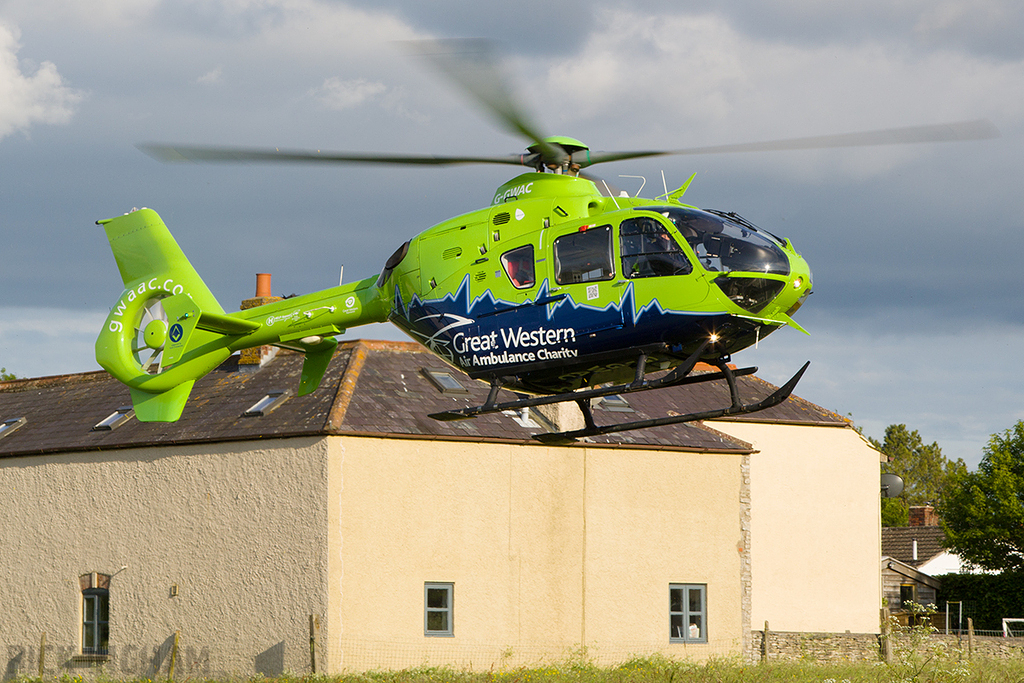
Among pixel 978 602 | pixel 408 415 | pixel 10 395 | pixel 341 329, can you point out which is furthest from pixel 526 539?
pixel 978 602

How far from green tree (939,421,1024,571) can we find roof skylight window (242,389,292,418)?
3138 centimetres

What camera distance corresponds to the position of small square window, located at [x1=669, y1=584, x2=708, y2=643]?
27.3 metres

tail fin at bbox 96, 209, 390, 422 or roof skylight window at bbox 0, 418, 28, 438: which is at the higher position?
tail fin at bbox 96, 209, 390, 422

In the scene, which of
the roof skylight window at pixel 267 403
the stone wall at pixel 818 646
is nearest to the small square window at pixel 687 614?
the stone wall at pixel 818 646

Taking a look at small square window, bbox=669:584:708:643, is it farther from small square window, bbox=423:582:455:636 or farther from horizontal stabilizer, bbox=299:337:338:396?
horizontal stabilizer, bbox=299:337:338:396

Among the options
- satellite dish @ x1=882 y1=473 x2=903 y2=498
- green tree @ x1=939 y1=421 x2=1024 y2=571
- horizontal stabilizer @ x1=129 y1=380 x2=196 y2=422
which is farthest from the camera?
green tree @ x1=939 y1=421 x2=1024 y2=571

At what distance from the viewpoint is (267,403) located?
89.2 feet

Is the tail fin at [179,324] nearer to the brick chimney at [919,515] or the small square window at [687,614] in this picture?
the small square window at [687,614]

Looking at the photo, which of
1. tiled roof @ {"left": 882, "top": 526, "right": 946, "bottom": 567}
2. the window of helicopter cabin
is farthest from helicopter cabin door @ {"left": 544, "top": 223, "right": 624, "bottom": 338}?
tiled roof @ {"left": 882, "top": 526, "right": 946, "bottom": 567}

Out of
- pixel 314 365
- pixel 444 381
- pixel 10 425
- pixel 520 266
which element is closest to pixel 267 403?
pixel 444 381

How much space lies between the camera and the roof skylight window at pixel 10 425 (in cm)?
3136

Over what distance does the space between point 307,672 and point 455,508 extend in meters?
4.42

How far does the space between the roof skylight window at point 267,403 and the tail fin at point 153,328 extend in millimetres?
7057

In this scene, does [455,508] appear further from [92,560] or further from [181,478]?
[92,560]
